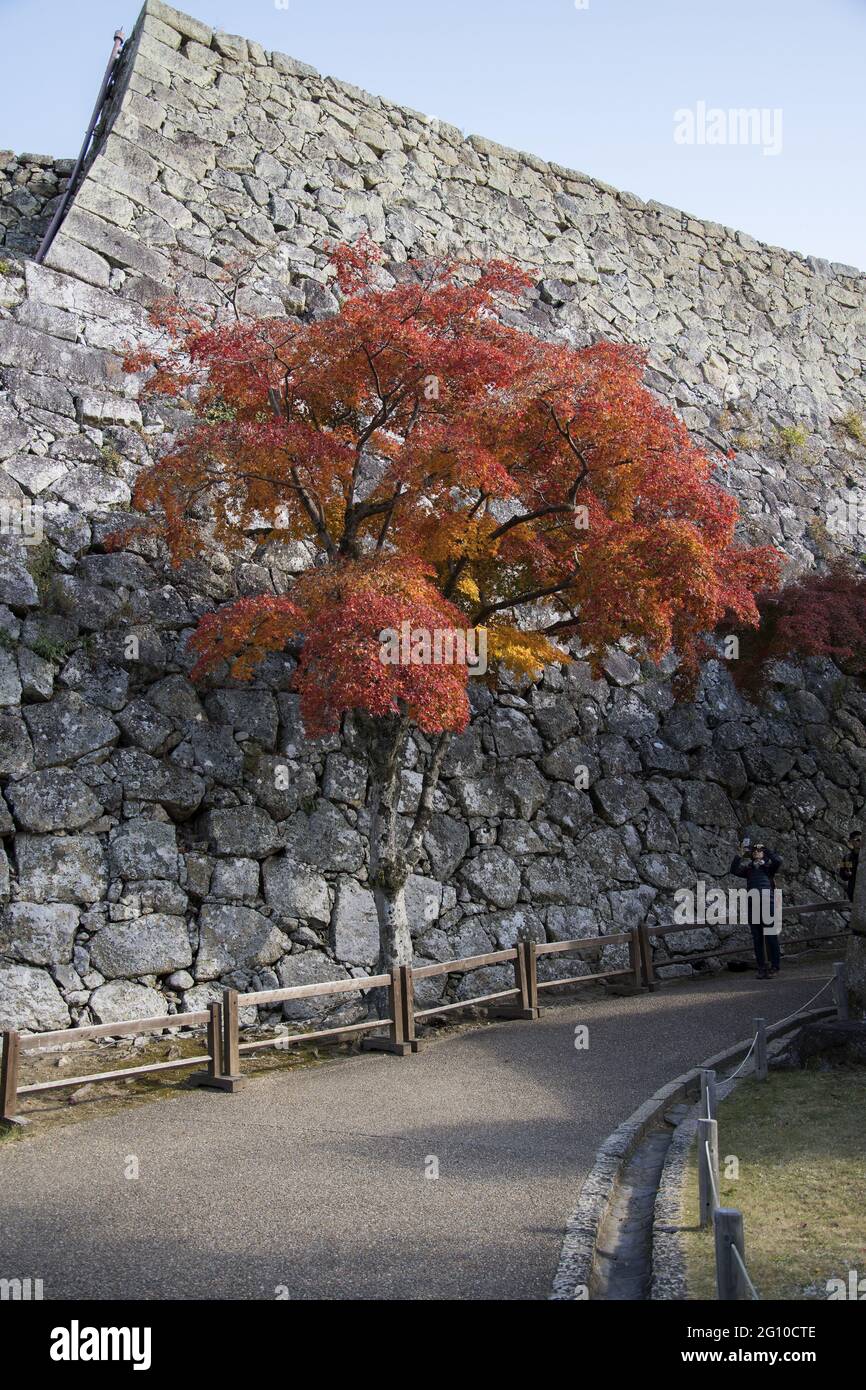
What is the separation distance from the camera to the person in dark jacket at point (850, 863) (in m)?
16.8

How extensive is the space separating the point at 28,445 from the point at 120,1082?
301 inches

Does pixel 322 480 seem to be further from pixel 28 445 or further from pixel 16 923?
pixel 16 923

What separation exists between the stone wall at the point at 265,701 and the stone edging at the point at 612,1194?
4.73m

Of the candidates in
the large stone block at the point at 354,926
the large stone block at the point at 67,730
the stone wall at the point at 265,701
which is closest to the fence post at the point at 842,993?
the stone wall at the point at 265,701

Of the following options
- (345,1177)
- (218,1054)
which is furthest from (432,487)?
(345,1177)

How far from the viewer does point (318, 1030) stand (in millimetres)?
11359

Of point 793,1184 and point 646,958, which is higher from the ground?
point 646,958

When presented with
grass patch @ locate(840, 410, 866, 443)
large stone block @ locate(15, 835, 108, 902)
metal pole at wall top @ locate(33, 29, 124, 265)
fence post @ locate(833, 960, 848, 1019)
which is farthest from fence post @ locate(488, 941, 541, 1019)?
grass patch @ locate(840, 410, 866, 443)

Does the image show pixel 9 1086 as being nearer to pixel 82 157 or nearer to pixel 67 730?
pixel 67 730

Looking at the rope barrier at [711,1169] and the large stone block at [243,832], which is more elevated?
the large stone block at [243,832]

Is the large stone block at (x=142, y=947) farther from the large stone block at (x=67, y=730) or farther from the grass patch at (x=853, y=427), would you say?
the grass patch at (x=853, y=427)

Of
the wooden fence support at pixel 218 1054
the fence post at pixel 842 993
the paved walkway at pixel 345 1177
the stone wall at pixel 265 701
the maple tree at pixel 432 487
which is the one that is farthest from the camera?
the stone wall at pixel 265 701

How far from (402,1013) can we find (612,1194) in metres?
4.19
